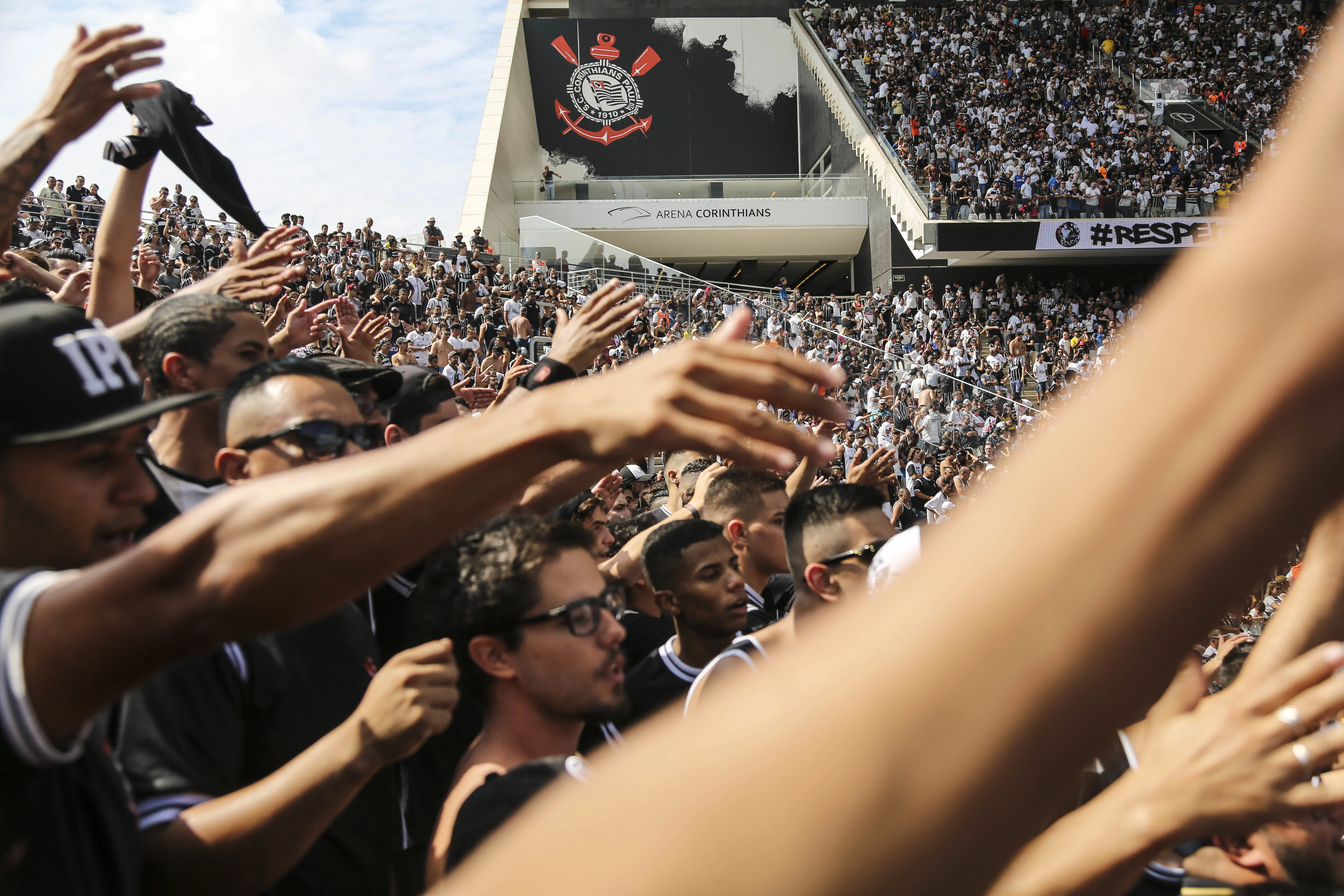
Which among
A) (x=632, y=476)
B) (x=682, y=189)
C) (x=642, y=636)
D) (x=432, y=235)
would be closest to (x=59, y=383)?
A: (x=642, y=636)

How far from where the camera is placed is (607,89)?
38781 millimetres

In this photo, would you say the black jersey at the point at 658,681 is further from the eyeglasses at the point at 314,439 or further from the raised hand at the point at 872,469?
the raised hand at the point at 872,469

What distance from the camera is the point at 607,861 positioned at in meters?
0.49

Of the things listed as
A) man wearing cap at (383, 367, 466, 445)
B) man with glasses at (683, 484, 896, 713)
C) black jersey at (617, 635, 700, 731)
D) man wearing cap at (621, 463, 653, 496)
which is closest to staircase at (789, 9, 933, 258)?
man wearing cap at (621, 463, 653, 496)

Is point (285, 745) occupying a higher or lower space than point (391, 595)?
higher

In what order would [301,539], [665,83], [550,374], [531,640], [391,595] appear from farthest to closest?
[665,83] < [391,595] < [550,374] < [531,640] < [301,539]

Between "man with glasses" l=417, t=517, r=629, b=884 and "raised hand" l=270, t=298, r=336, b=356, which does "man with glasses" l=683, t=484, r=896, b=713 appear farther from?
"raised hand" l=270, t=298, r=336, b=356

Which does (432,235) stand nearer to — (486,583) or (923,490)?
(923,490)

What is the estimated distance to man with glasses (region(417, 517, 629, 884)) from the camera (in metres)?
2.30

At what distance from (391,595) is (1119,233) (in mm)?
28234

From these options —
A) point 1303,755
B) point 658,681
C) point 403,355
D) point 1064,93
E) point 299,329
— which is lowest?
point 403,355

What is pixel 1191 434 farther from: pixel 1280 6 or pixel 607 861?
pixel 1280 6

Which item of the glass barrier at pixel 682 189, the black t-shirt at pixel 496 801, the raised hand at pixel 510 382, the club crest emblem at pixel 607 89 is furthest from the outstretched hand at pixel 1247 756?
the club crest emblem at pixel 607 89

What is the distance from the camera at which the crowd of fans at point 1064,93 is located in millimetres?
27656
